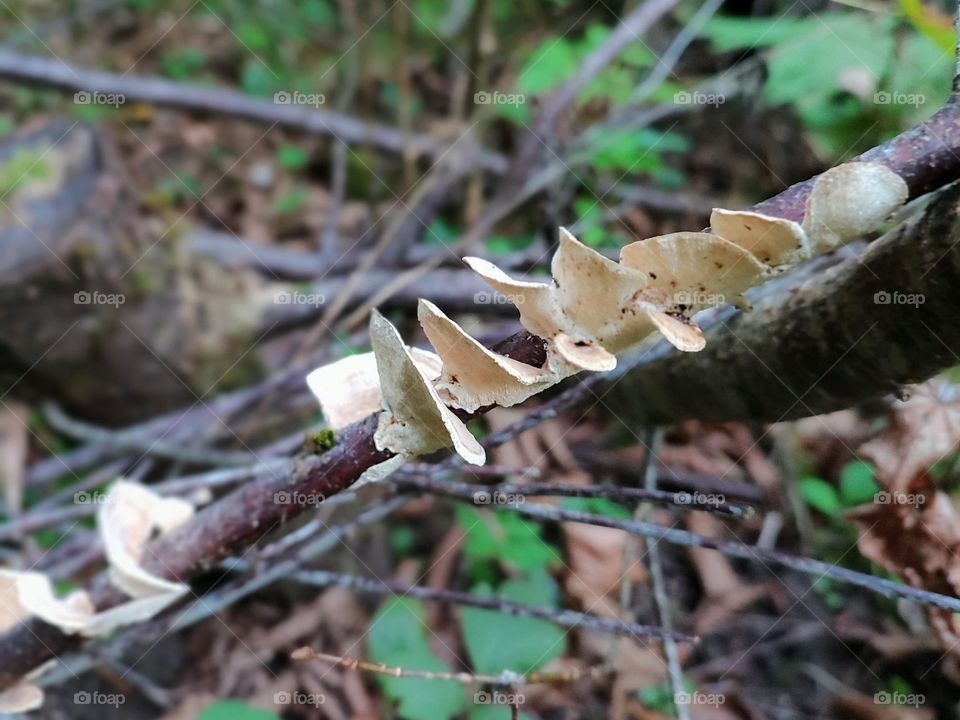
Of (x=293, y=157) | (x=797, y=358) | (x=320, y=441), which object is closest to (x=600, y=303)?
(x=320, y=441)

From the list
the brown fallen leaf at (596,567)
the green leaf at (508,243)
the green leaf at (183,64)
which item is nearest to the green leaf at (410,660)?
the brown fallen leaf at (596,567)

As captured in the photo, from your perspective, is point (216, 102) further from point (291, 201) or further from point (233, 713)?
point (233, 713)

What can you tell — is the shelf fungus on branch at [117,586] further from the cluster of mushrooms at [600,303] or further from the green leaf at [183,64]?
the green leaf at [183,64]

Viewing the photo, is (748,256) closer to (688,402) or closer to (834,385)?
(834,385)

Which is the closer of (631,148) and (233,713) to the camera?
(233,713)

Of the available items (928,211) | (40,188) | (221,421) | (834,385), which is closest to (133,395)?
(221,421)

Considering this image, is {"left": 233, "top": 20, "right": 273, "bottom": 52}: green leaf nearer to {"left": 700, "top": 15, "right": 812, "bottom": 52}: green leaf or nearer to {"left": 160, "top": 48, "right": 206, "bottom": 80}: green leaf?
{"left": 160, "top": 48, "right": 206, "bottom": 80}: green leaf
